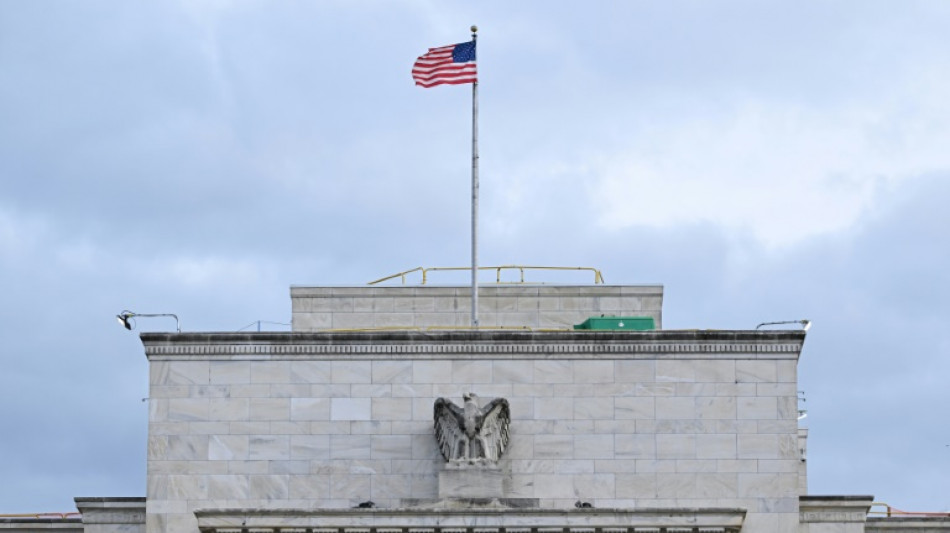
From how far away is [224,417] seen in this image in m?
68.4

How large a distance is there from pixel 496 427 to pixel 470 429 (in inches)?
37.9

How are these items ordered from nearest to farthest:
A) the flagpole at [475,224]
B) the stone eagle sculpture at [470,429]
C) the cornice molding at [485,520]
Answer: the cornice molding at [485,520]
the stone eagle sculpture at [470,429]
the flagpole at [475,224]

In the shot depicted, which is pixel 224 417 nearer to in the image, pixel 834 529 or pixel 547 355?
pixel 547 355

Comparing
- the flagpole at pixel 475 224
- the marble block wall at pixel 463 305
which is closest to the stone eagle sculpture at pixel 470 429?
the flagpole at pixel 475 224

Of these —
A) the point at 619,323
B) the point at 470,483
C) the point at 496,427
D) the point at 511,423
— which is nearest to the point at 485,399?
the point at 496,427

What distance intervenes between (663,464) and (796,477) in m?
3.49

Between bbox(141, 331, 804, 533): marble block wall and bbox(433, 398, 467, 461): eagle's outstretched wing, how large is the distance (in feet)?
2.44

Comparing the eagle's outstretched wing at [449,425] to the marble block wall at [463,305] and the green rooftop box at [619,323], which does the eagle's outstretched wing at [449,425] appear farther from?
the marble block wall at [463,305]

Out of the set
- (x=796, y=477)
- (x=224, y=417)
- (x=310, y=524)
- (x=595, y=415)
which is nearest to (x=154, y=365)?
(x=224, y=417)

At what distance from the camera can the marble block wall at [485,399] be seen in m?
67.8

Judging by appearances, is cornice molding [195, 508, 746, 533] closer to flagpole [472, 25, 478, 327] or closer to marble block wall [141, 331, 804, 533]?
marble block wall [141, 331, 804, 533]

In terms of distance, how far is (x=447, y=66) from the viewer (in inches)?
2852

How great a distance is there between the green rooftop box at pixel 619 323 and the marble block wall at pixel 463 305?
344 centimetres

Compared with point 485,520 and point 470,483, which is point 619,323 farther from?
point 485,520
